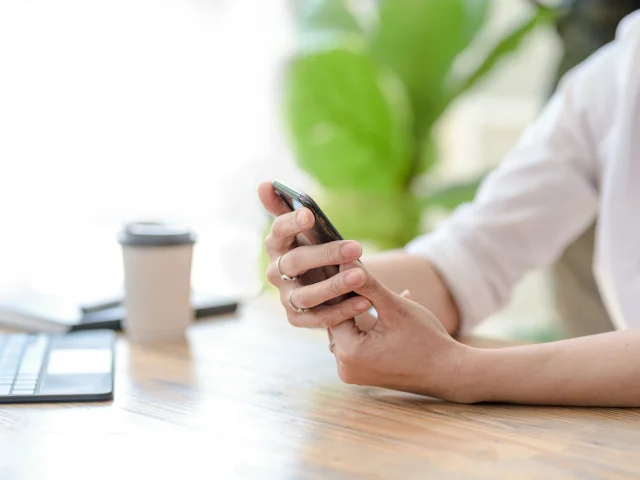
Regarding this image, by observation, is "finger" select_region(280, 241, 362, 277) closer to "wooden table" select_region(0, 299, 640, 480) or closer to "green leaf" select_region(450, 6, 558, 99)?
"wooden table" select_region(0, 299, 640, 480)

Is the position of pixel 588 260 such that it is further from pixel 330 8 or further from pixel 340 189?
pixel 330 8

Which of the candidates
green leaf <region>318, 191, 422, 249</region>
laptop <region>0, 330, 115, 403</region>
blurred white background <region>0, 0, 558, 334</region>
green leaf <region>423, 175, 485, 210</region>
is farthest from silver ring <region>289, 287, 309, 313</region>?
blurred white background <region>0, 0, 558, 334</region>

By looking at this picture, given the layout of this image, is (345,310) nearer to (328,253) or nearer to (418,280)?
(328,253)

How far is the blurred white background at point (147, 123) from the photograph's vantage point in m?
2.90

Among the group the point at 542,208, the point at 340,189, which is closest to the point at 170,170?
the point at 340,189

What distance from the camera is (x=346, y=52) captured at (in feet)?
7.92

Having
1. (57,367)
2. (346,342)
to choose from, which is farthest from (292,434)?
(57,367)

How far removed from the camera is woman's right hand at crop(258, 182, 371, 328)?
838mm

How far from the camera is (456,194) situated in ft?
7.82

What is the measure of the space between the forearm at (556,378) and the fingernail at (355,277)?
150 millimetres

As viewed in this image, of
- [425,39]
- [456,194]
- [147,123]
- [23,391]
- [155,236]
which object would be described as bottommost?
[23,391]

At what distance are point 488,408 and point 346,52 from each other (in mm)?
1710

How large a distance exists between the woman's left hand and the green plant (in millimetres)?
1549

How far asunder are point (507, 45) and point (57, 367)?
5.81ft
